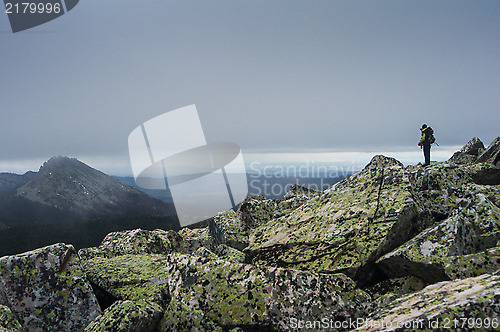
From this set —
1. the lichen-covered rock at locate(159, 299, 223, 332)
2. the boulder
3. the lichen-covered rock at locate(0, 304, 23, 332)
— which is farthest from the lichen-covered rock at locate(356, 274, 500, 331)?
the lichen-covered rock at locate(0, 304, 23, 332)

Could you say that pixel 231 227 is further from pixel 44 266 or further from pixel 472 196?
pixel 472 196

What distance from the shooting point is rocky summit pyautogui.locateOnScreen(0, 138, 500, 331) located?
653 centimetres

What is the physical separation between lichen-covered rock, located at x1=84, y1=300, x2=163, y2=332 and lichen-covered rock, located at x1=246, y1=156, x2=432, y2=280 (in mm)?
3591

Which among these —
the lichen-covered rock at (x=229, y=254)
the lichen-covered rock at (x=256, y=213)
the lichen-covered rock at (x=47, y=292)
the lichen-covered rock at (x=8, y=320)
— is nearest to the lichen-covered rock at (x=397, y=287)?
the lichen-covered rock at (x=229, y=254)

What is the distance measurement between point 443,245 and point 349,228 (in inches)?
90.1

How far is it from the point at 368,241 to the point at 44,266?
334 inches

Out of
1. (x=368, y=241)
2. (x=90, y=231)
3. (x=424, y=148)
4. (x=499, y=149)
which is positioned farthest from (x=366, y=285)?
(x=90, y=231)

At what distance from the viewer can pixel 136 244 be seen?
42.7ft

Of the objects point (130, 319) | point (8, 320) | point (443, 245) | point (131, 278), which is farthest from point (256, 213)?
point (8, 320)

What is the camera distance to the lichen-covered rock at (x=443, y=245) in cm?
771

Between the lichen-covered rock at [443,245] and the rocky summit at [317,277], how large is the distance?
3cm

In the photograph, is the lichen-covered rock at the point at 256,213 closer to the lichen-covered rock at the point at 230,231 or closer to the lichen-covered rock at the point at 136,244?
the lichen-covered rock at the point at 230,231

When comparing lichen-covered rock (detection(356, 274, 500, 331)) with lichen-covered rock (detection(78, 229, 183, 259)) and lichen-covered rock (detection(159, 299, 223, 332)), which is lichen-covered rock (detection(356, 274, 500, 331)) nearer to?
lichen-covered rock (detection(159, 299, 223, 332))

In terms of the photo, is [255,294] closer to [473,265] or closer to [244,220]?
[473,265]
